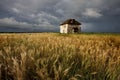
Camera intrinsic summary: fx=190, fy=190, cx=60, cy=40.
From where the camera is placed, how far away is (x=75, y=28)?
5359 cm

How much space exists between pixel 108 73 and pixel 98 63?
23 centimetres

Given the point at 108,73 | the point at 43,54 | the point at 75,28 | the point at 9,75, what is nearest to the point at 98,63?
the point at 108,73

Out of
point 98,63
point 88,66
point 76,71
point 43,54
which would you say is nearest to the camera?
point 76,71

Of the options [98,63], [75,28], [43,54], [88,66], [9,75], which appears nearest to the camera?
[9,75]

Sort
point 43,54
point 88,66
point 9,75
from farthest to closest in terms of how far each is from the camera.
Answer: point 43,54
point 88,66
point 9,75

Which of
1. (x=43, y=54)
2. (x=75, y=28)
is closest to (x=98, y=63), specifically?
(x=43, y=54)

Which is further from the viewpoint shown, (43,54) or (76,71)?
Answer: (43,54)

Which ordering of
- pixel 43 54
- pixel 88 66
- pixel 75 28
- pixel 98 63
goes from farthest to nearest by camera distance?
1. pixel 75 28
2. pixel 43 54
3. pixel 98 63
4. pixel 88 66

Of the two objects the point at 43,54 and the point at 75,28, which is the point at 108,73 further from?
the point at 75,28

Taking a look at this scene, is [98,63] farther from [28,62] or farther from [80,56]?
[28,62]

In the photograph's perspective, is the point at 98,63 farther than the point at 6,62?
Yes

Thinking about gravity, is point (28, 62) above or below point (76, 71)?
above

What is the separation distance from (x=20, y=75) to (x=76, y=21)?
179 feet

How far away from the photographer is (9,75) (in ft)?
6.14
